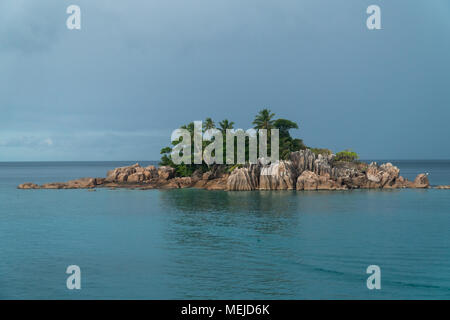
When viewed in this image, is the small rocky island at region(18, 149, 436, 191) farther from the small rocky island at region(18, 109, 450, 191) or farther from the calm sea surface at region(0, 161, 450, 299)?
the calm sea surface at region(0, 161, 450, 299)

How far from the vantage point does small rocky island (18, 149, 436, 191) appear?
3199 inches

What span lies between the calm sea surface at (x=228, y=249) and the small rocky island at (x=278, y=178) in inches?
732

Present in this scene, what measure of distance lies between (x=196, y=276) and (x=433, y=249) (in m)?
19.0

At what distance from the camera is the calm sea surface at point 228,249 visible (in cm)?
2431

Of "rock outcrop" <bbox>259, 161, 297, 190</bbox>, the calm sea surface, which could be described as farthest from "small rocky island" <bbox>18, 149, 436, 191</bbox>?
the calm sea surface

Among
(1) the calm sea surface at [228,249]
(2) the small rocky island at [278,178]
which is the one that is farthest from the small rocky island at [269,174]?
(1) the calm sea surface at [228,249]

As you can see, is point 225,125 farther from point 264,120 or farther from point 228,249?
point 228,249

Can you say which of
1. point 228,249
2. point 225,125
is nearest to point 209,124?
point 225,125

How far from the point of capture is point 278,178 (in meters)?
81.1

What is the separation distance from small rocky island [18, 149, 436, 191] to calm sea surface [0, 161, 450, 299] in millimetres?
18597

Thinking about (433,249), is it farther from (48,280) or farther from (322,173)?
(322,173)

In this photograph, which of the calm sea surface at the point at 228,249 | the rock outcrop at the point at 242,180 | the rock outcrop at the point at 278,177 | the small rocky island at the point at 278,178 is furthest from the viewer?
the rock outcrop at the point at 242,180

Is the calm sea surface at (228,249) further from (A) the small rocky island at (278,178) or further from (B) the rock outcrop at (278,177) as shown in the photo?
(A) the small rocky island at (278,178)
